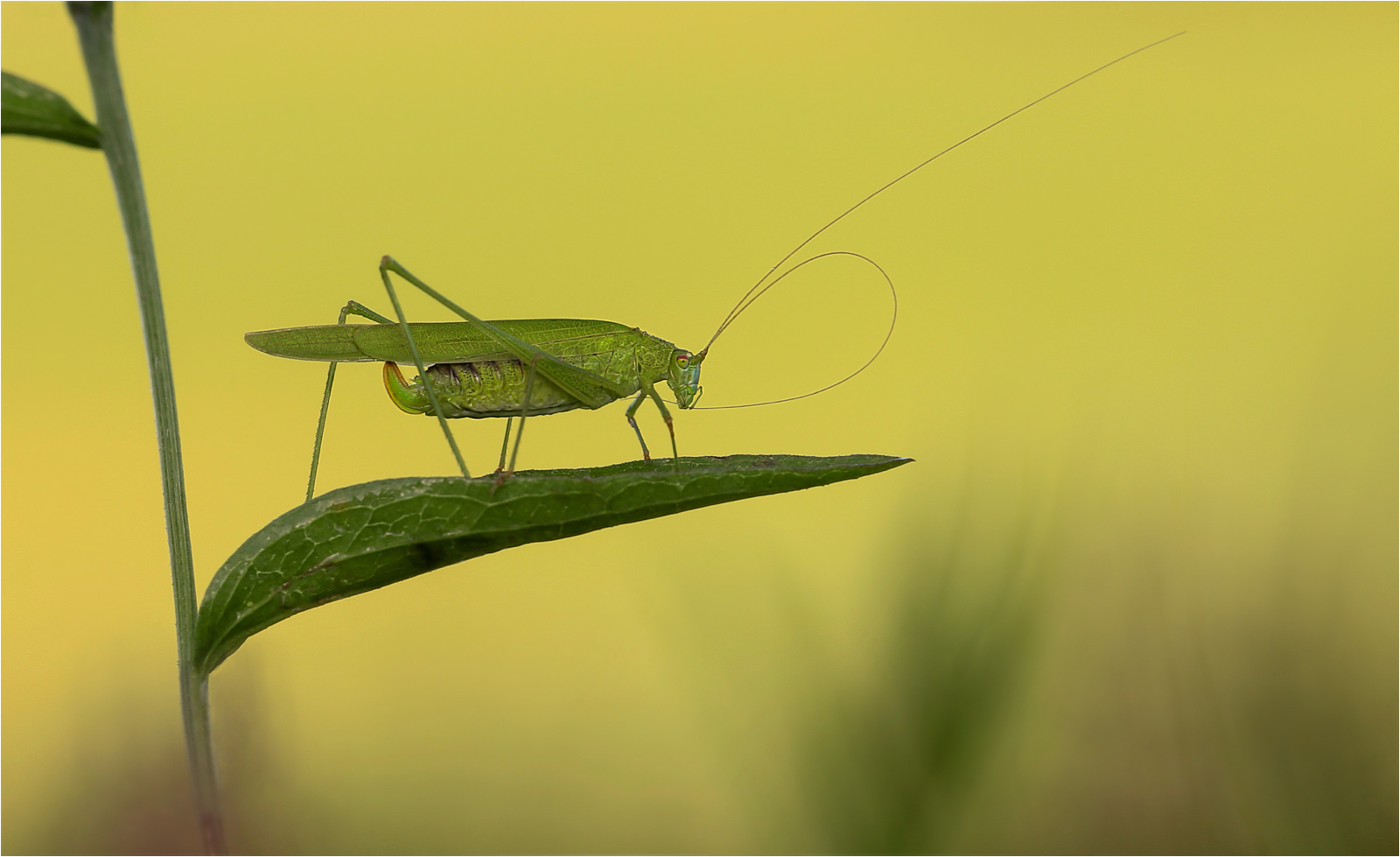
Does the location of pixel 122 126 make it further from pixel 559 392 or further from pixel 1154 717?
pixel 1154 717

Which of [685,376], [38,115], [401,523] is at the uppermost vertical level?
[38,115]

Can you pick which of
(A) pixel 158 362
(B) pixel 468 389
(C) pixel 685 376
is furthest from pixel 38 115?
(C) pixel 685 376

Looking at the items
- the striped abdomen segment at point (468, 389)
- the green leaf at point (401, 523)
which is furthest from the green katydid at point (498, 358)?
the green leaf at point (401, 523)

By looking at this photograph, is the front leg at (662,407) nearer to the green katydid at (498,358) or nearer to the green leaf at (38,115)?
the green katydid at (498,358)

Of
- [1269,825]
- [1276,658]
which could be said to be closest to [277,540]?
[1269,825]

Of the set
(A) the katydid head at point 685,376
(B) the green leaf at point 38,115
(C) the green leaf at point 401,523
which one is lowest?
(C) the green leaf at point 401,523

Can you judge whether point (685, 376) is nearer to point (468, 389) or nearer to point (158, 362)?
point (468, 389)

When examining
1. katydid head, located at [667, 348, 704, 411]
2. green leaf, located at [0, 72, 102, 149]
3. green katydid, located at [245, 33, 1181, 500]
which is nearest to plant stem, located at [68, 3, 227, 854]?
green leaf, located at [0, 72, 102, 149]
